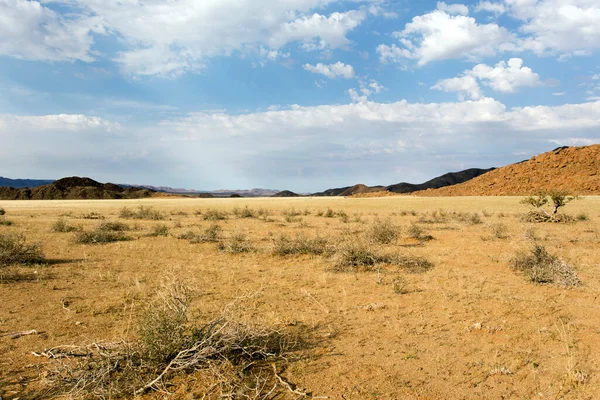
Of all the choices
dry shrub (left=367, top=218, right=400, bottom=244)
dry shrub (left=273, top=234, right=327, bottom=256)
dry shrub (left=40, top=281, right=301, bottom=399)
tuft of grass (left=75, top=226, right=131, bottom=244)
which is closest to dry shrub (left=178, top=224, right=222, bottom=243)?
tuft of grass (left=75, top=226, right=131, bottom=244)

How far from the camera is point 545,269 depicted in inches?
350

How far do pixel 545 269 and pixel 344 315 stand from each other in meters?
5.41

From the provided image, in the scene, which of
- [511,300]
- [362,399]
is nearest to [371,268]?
[511,300]

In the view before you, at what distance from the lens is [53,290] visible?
820cm

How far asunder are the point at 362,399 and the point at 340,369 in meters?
0.66

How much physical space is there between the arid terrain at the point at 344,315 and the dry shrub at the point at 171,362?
5cm

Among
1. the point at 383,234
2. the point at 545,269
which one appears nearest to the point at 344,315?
the point at 545,269

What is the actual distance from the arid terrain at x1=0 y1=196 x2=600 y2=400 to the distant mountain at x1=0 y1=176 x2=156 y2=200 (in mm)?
88875

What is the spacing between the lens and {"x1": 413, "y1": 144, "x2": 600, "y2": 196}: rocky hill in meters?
55.8

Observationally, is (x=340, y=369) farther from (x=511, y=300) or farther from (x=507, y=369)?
(x=511, y=300)

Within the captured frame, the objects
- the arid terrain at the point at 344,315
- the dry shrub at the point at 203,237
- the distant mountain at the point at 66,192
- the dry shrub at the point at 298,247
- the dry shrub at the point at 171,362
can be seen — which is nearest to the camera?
the dry shrub at the point at 171,362

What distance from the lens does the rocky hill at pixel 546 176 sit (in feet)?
183

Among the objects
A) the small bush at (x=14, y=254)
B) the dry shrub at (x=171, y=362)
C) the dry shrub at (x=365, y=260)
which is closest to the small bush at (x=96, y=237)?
the small bush at (x=14, y=254)

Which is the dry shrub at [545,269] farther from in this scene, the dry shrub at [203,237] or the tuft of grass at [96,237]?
the tuft of grass at [96,237]
